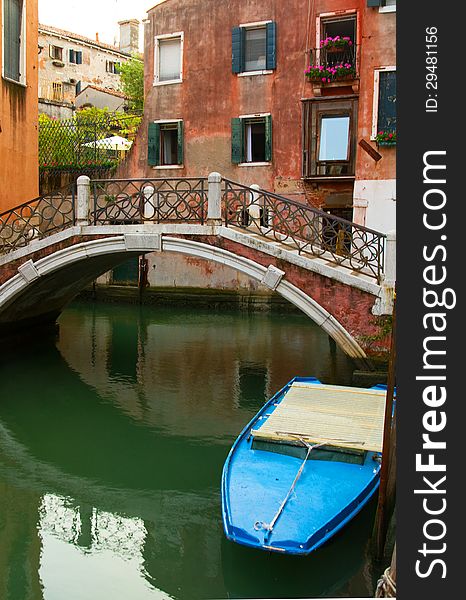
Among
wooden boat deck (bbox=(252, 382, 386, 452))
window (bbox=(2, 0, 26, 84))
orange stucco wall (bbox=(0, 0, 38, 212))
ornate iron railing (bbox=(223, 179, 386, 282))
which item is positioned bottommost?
wooden boat deck (bbox=(252, 382, 386, 452))

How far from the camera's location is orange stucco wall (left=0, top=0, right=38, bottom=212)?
1216cm

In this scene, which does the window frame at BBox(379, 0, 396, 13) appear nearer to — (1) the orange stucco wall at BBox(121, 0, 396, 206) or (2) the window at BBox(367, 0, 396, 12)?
(2) the window at BBox(367, 0, 396, 12)

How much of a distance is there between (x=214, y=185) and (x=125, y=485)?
458 cm

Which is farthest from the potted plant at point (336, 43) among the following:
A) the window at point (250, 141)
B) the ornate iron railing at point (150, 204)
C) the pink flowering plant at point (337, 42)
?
the ornate iron railing at point (150, 204)

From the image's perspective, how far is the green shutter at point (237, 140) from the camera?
57.1ft

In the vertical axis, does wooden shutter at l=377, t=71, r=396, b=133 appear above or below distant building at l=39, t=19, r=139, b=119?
below

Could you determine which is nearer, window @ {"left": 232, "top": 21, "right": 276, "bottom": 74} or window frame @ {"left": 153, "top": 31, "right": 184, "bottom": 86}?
window @ {"left": 232, "top": 21, "right": 276, "bottom": 74}

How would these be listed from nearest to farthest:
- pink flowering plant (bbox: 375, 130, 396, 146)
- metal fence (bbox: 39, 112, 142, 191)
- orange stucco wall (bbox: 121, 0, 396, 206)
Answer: pink flowering plant (bbox: 375, 130, 396, 146)
orange stucco wall (bbox: 121, 0, 396, 206)
metal fence (bbox: 39, 112, 142, 191)

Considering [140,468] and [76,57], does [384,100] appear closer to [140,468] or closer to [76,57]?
[140,468]

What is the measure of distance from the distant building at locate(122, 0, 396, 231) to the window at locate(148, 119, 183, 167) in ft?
0.09

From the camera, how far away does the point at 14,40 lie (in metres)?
12.5

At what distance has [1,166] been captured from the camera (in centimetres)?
1208

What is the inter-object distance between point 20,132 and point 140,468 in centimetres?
778

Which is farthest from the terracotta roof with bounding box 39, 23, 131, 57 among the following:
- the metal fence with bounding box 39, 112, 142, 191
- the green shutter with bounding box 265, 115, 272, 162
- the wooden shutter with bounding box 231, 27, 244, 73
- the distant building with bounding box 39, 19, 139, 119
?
the green shutter with bounding box 265, 115, 272, 162
